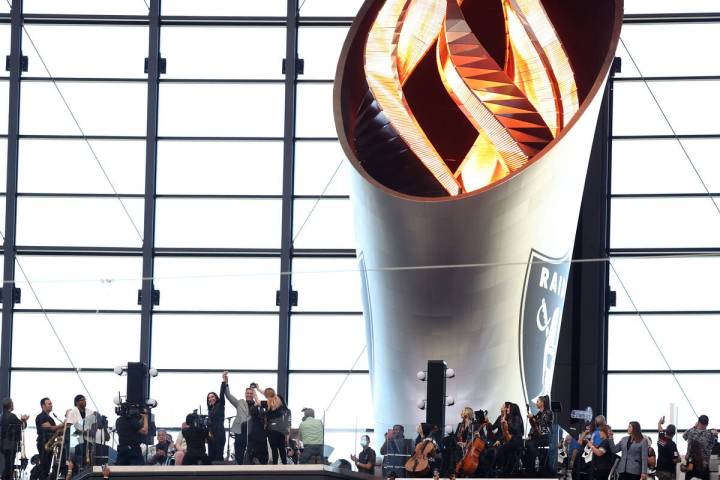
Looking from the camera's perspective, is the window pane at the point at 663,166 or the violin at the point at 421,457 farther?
the window pane at the point at 663,166

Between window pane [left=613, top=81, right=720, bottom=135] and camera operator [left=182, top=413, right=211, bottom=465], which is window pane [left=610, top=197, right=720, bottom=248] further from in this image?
camera operator [left=182, top=413, right=211, bottom=465]

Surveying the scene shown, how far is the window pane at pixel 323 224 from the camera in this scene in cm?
2256

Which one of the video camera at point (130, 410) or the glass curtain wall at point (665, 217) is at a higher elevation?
the glass curtain wall at point (665, 217)

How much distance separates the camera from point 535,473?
15055 mm

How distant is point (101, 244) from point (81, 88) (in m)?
2.44

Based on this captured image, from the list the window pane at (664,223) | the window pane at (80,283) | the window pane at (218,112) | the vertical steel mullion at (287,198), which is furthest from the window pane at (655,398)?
the window pane at (80,283)

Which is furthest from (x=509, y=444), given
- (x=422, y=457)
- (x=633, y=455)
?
(x=633, y=455)

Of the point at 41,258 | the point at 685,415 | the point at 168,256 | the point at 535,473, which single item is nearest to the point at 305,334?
the point at 168,256

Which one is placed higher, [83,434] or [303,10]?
[303,10]

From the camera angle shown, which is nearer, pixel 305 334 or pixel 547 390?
pixel 547 390

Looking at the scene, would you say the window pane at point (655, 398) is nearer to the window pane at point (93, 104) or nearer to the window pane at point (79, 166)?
the window pane at point (79, 166)

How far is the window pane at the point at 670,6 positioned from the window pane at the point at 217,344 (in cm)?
728

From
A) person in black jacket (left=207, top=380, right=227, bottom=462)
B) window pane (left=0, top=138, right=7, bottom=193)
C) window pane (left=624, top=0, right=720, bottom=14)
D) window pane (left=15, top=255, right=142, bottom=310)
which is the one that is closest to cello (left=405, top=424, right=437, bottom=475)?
person in black jacket (left=207, top=380, right=227, bottom=462)

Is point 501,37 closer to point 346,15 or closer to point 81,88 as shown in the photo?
point 346,15
